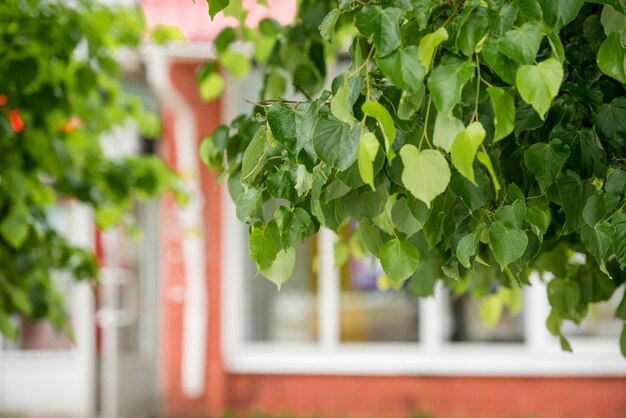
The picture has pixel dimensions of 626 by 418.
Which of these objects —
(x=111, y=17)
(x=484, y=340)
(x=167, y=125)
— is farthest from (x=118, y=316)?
(x=111, y=17)

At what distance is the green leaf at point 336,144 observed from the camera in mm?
1842

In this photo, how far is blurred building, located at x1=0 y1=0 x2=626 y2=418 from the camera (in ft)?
26.8

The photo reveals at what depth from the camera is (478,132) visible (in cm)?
172

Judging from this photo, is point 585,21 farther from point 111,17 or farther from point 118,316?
point 118,316

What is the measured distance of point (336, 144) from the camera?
1851 millimetres

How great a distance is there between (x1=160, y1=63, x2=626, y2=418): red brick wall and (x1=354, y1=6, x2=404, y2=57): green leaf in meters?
6.45

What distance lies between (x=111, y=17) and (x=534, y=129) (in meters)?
2.48

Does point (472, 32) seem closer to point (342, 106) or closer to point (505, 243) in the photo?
point (342, 106)

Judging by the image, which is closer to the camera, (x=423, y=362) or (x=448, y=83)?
(x=448, y=83)

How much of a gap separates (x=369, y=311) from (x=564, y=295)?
585cm

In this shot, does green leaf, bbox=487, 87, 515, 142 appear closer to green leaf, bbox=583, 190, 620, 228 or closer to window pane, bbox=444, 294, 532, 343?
green leaf, bbox=583, 190, 620, 228

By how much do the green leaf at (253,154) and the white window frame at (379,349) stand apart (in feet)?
19.9

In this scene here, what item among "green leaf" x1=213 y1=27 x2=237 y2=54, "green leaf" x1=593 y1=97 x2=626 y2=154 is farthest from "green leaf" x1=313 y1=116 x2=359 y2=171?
"green leaf" x1=213 y1=27 x2=237 y2=54

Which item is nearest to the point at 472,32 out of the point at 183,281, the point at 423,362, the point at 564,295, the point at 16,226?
the point at 564,295
